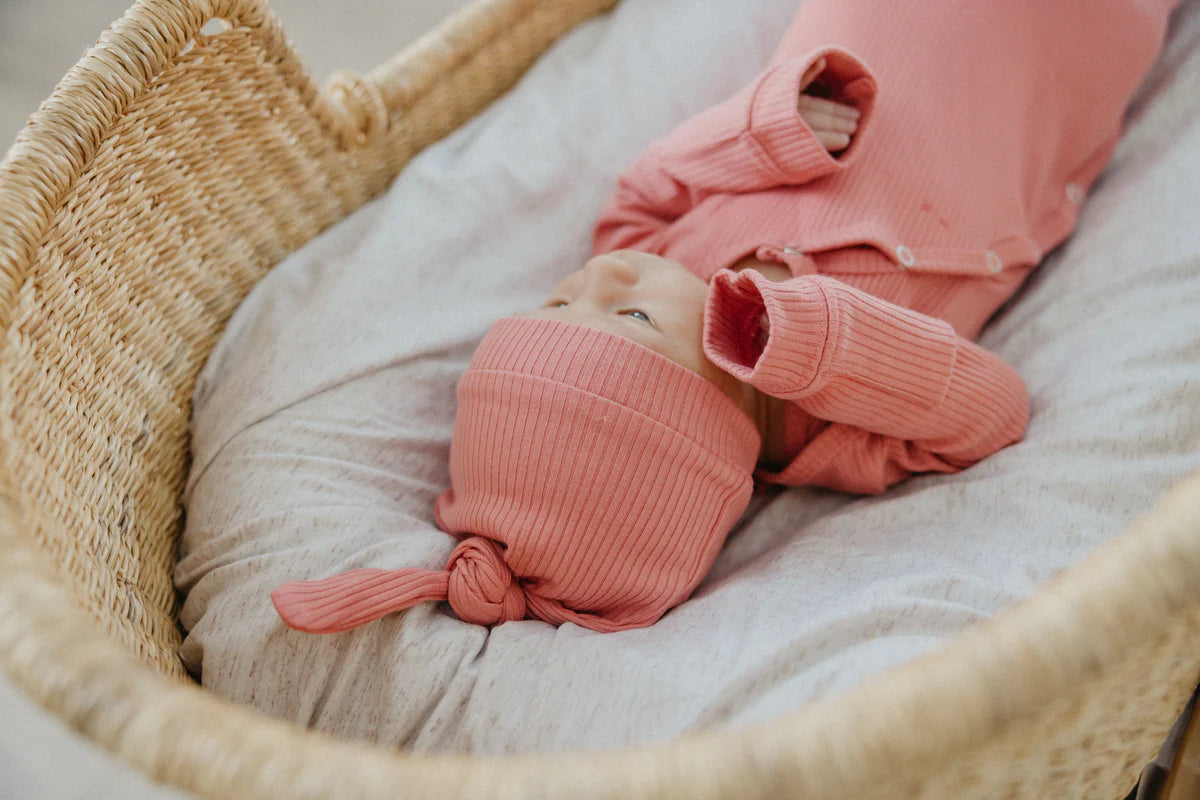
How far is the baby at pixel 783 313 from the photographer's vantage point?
30.4 inches

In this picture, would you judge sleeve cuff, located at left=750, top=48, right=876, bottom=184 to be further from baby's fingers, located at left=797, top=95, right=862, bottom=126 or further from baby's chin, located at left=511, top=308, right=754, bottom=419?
baby's chin, located at left=511, top=308, right=754, bottom=419

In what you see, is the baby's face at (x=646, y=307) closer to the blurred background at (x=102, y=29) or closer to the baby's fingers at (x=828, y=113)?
the baby's fingers at (x=828, y=113)

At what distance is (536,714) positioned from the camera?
2.26 ft

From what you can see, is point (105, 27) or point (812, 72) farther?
point (105, 27)

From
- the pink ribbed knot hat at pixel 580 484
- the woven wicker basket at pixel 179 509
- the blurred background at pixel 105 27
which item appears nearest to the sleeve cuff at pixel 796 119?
the pink ribbed knot hat at pixel 580 484

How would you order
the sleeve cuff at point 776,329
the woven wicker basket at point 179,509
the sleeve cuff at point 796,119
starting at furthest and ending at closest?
the sleeve cuff at point 796,119 → the sleeve cuff at point 776,329 → the woven wicker basket at point 179,509

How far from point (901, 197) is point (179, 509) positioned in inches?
31.2

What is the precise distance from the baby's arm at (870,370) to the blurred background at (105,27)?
99cm

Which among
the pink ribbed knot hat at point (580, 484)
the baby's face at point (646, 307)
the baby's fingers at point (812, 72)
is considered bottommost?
the pink ribbed knot hat at point (580, 484)

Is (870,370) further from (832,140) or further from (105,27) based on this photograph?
(105,27)

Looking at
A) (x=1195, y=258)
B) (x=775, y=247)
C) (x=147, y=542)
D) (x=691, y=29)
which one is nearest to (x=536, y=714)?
(x=147, y=542)

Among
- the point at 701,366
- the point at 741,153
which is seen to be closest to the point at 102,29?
the point at 741,153

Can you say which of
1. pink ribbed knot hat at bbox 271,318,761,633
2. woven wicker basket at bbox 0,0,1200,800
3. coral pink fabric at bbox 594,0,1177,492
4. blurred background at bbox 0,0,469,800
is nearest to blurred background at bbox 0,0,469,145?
blurred background at bbox 0,0,469,800

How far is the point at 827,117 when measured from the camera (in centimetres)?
94
